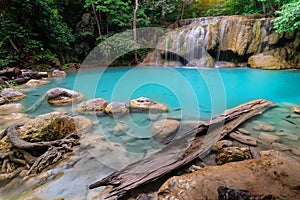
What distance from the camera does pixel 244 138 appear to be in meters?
2.46

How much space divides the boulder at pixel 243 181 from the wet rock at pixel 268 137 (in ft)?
3.05

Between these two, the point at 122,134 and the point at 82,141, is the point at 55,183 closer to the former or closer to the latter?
the point at 82,141

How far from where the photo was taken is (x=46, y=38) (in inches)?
417

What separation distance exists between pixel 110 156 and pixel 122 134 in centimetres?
65

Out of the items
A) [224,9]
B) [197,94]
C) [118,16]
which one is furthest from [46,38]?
[224,9]

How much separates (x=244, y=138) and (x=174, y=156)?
1.17 m

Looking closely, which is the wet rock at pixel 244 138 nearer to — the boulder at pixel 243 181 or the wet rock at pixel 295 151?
the wet rock at pixel 295 151

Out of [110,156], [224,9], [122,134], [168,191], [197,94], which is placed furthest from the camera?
[224,9]

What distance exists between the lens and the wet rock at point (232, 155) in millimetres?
1825

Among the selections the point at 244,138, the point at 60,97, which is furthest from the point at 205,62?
the point at 244,138

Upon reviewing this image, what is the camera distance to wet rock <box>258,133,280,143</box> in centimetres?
245

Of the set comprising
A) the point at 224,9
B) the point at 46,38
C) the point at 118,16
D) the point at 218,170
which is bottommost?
the point at 218,170

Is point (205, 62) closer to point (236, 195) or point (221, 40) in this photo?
point (221, 40)

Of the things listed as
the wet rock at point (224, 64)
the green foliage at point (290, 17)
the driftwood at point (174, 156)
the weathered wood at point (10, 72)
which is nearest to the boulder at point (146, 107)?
the driftwood at point (174, 156)
